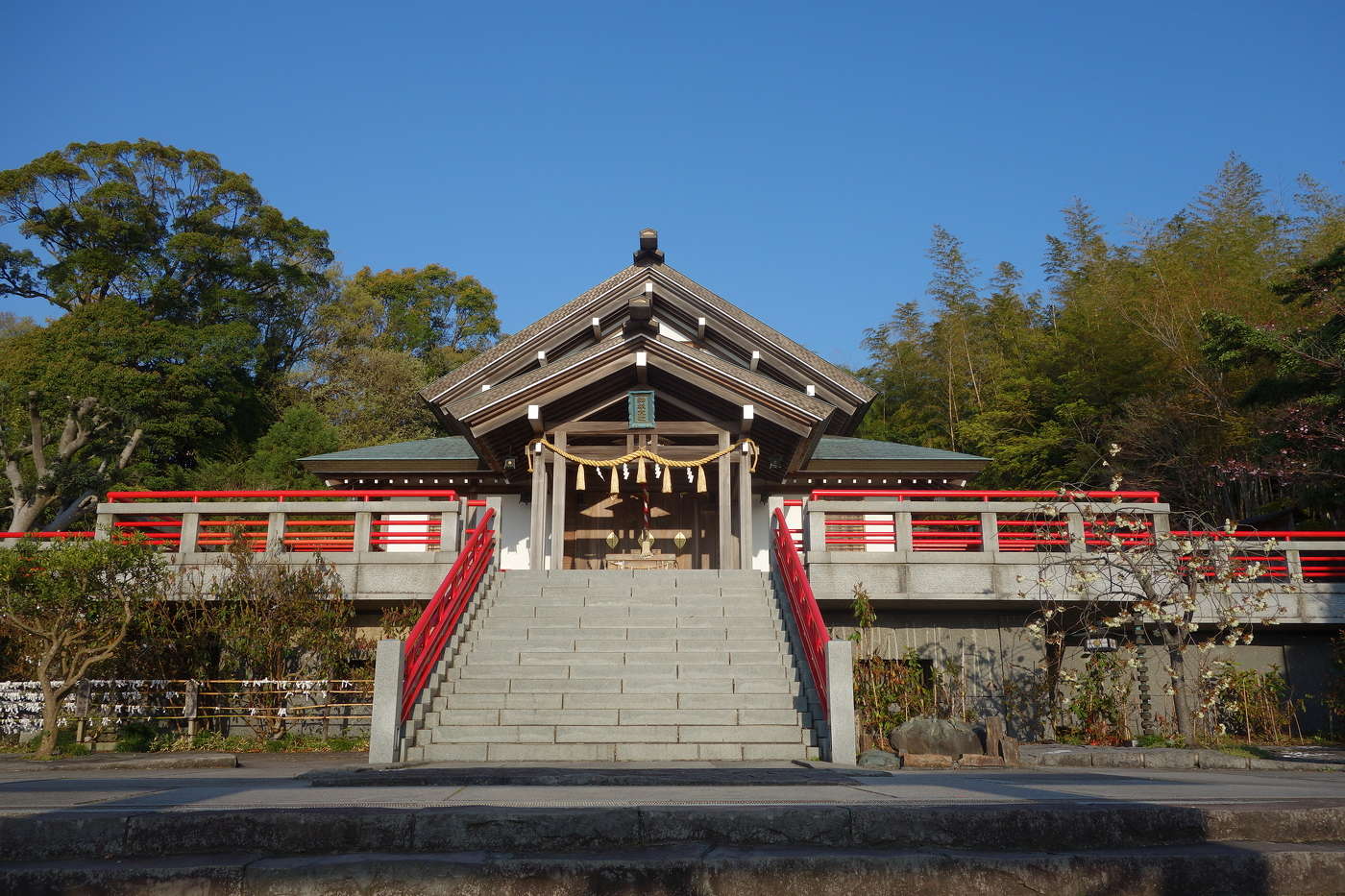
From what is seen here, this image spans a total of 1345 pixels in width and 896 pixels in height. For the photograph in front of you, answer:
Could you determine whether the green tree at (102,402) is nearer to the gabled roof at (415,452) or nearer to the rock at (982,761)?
the gabled roof at (415,452)

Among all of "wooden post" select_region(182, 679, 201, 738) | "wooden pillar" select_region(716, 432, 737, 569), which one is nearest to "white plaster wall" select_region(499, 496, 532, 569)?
"wooden pillar" select_region(716, 432, 737, 569)

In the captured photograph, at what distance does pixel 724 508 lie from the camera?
52.1 ft

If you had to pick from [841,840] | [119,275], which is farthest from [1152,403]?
[119,275]

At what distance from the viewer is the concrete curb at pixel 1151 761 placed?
988 cm

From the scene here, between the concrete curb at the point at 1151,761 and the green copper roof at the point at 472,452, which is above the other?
the green copper roof at the point at 472,452

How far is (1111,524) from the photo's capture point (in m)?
13.0

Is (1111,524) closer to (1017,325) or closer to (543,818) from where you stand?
(543,818)

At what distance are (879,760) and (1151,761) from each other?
297 centimetres

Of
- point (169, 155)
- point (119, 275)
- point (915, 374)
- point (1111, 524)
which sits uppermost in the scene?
point (169, 155)

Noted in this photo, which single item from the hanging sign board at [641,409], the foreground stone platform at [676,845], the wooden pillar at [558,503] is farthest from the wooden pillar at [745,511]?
the foreground stone platform at [676,845]

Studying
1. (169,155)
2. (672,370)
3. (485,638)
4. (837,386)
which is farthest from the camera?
(169,155)

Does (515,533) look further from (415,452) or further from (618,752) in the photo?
(618,752)

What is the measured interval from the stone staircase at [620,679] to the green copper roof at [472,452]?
6.25 metres

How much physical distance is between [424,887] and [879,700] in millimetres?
9412
